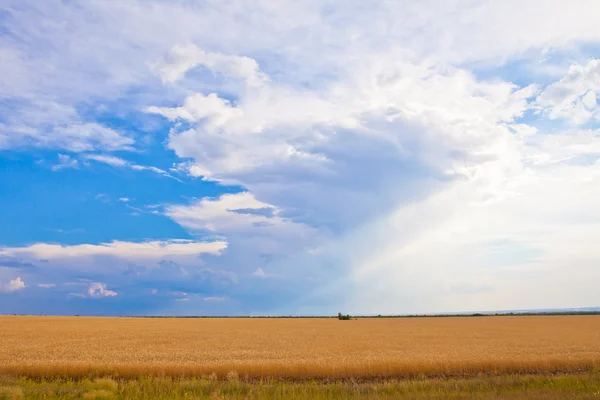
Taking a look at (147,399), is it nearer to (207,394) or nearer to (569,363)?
(207,394)

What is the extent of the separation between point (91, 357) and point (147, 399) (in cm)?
1331

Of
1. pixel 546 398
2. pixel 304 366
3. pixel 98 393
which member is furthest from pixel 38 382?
pixel 546 398

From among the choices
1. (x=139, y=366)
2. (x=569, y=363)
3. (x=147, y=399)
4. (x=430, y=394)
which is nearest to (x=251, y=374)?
(x=139, y=366)

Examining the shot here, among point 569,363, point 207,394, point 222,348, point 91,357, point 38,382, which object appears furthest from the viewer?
point 222,348

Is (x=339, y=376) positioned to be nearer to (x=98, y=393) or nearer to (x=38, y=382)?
(x=98, y=393)

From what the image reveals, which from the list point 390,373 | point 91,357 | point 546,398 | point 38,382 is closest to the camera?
point 546,398

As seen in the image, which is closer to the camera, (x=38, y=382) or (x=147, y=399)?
(x=147, y=399)

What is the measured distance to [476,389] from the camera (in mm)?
15859

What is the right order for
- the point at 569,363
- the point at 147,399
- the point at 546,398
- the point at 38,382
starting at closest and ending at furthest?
the point at 546,398
the point at 147,399
the point at 38,382
the point at 569,363

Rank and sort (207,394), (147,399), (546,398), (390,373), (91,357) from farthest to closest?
(91,357) → (390,373) → (207,394) → (147,399) → (546,398)

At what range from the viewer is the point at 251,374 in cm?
1970

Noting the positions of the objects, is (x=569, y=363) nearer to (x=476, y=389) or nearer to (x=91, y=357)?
(x=476, y=389)

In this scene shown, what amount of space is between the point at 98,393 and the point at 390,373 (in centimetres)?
1199

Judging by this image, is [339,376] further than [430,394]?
Yes
